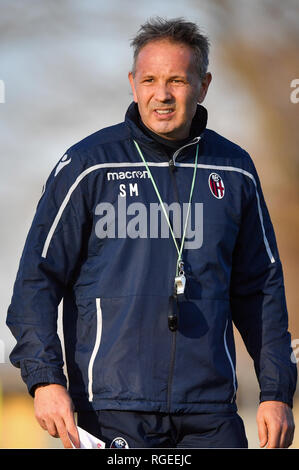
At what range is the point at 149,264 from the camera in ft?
7.53

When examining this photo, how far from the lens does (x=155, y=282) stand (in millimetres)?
2291

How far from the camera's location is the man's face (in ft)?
7.93

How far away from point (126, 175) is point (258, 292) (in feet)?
1.63

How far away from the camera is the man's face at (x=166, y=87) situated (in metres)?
2.42

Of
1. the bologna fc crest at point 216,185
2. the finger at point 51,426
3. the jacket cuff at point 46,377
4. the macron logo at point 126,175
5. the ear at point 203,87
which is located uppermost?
the ear at point 203,87

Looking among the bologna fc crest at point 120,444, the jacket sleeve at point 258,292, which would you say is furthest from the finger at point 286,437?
the bologna fc crest at point 120,444

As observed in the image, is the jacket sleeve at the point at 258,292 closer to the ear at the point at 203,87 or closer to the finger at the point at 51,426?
the ear at the point at 203,87

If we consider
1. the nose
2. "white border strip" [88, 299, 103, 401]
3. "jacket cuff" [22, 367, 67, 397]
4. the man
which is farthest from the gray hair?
"jacket cuff" [22, 367, 67, 397]

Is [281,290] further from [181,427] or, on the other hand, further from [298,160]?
[298,160]
